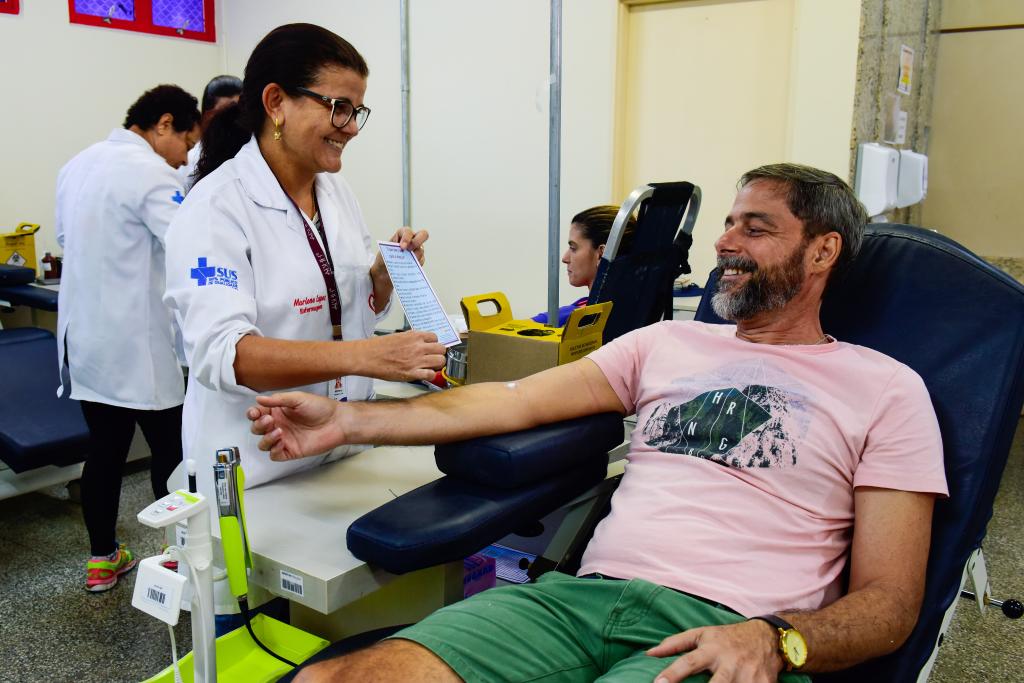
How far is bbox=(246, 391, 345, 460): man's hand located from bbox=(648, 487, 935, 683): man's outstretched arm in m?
0.58

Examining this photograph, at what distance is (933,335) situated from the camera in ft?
4.57

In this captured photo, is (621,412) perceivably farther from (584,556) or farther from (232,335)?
(232,335)

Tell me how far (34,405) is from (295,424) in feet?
6.39

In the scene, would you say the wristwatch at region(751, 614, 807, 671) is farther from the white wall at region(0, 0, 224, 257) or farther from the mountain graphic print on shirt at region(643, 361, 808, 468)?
the white wall at region(0, 0, 224, 257)

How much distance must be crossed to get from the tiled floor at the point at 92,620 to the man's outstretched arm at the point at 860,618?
1012 millimetres

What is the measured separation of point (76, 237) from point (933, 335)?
218cm

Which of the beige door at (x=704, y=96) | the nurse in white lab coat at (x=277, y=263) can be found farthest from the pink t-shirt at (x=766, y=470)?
the beige door at (x=704, y=96)

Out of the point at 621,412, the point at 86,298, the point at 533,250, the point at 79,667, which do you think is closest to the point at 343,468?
the point at 621,412

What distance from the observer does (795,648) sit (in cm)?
108

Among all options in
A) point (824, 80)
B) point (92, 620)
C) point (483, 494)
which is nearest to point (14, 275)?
point (92, 620)

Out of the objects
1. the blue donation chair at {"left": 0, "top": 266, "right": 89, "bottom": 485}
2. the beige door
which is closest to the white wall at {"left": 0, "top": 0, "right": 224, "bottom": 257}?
the blue donation chair at {"left": 0, "top": 266, "right": 89, "bottom": 485}

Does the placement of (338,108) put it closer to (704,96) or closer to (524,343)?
(524,343)

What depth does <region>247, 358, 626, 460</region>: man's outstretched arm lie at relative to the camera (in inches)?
49.2

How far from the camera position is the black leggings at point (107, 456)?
238cm
